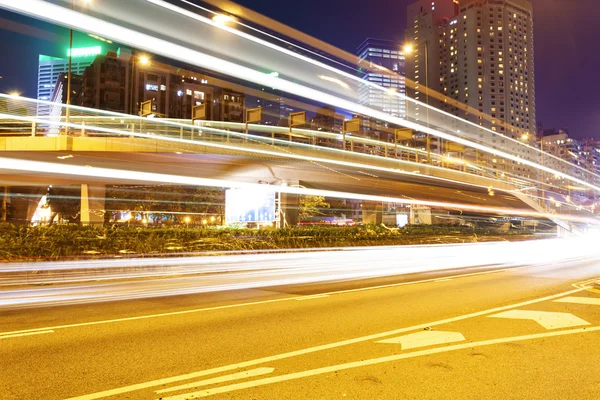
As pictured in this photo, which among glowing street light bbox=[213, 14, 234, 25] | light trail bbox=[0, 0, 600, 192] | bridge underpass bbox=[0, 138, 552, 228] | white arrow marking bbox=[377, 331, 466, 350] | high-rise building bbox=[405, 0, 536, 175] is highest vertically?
high-rise building bbox=[405, 0, 536, 175]

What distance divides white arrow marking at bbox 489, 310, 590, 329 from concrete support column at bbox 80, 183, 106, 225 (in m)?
28.4

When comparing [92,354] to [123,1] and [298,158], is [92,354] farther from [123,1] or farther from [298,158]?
[298,158]

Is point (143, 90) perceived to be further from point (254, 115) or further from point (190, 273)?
point (190, 273)

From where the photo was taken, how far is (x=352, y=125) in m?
37.1

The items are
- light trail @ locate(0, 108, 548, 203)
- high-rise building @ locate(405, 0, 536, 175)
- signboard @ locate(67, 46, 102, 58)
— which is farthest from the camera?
high-rise building @ locate(405, 0, 536, 175)

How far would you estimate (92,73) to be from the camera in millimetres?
88750

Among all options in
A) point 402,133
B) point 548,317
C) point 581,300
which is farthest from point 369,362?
point 402,133

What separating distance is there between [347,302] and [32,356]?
6437 millimetres

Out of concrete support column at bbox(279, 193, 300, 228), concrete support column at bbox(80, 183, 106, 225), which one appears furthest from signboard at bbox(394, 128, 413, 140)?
concrete support column at bbox(80, 183, 106, 225)

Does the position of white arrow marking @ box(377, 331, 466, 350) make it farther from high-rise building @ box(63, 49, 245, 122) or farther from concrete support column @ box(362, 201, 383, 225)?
high-rise building @ box(63, 49, 245, 122)

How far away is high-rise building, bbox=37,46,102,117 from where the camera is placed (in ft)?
410

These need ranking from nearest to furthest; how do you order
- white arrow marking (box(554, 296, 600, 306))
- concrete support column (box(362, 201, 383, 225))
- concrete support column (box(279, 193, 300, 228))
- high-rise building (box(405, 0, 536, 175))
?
white arrow marking (box(554, 296, 600, 306)) → concrete support column (box(279, 193, 300, 228)) → concrete support column (box(362, 201, 383, 225)) → high-rise building (box(405, 0, 536, 175))

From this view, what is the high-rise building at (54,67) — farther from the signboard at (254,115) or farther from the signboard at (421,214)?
the signboard at (254,115)

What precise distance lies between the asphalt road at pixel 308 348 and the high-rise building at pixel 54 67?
4995 inches
